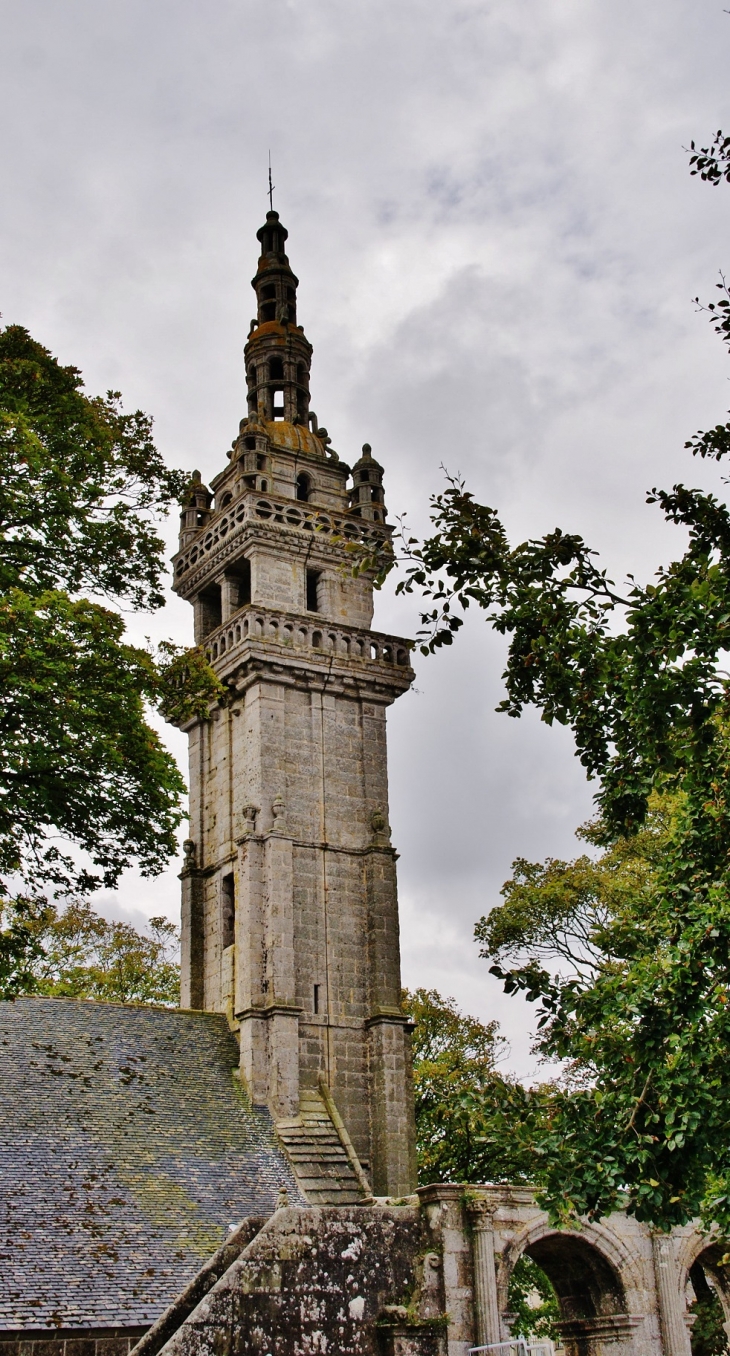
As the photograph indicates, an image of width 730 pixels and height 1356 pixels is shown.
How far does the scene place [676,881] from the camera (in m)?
11.9

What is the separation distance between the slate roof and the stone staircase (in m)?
0.47

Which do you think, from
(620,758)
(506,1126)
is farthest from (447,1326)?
(620,758)

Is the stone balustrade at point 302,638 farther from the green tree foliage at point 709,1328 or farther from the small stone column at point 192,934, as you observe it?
the green tree foliage at point 709,1328

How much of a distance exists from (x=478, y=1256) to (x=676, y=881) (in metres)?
6.45

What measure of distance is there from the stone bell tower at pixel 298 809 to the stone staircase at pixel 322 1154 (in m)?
0.05

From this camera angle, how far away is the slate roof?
18703 millimetres

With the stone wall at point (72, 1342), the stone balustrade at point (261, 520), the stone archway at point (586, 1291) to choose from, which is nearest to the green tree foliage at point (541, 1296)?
the stone archway at point (586, 1291)

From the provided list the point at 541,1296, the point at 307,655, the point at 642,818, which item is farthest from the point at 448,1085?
the point at 642,818

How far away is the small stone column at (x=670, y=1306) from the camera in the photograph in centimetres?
1725

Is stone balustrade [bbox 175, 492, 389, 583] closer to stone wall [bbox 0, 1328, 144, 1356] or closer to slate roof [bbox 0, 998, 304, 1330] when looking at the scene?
slate roof [bbox 0, 998, 304, 1330]

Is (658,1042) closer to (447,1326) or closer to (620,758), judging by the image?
(620,758)

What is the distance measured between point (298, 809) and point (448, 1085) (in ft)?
28.2

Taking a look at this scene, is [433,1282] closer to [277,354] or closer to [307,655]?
[307,655]

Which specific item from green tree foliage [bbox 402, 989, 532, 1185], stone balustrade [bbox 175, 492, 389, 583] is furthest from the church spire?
green tree foliage [bbox 402, 989, 532, 1185]
